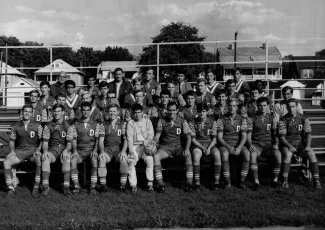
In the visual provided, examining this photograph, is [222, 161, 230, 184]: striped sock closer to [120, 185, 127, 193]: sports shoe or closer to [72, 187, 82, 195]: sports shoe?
[120, 185, 127, 193]: sports shoe

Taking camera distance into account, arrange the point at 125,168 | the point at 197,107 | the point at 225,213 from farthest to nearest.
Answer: the point at 197,107 < the point at 125,168 < the point at 225,213

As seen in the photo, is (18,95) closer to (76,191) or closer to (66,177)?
(66,177)

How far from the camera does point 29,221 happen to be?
5461mm

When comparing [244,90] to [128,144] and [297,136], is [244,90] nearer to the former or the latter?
[297,136]

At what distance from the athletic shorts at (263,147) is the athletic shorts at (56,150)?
3.51 meters

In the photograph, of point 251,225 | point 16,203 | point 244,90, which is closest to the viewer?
point 251,225

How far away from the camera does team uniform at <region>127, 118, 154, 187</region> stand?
6.84 meters

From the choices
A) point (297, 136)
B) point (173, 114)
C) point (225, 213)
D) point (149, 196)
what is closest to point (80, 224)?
point (149, 196)

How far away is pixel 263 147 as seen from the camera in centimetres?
723

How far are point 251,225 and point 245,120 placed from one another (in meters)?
2.43

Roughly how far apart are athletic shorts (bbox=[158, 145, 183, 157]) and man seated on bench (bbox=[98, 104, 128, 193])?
28.2 inches

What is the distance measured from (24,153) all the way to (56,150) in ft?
1.88

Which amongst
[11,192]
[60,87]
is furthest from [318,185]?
[60,87]

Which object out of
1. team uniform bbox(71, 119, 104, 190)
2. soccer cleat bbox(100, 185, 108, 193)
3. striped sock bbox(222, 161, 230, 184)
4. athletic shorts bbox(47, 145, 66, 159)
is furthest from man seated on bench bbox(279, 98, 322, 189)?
athletic shorts bbox(47, 145, 66, 159)
